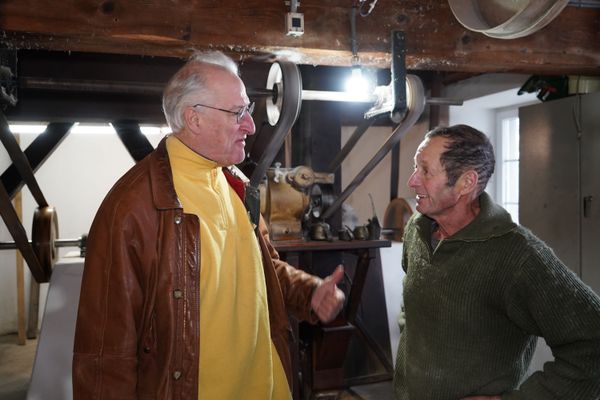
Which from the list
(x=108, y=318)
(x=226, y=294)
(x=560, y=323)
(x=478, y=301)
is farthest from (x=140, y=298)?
(x=560, y=323)

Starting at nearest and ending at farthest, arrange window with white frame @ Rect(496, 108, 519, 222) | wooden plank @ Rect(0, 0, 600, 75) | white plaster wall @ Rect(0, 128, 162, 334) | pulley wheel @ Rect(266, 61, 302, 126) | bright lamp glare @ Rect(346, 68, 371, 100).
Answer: wooden plank @ Rect(0, 0, 600, 75) → pulley wheel @ Rect(266, 61, 302, 126) → bright lamp glare @ Rect(346, 68, 371, 100) → window with white frame @ Rect(496, 108, 519, 222) → white plaster wall @ Rect(0, 128, 162, 334)

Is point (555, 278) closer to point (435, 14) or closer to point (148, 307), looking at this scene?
point (148, 307)

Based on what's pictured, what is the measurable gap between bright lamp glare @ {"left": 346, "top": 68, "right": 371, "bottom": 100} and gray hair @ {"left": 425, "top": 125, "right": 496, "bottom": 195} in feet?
2.87

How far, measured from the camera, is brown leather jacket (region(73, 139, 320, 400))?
127 cm

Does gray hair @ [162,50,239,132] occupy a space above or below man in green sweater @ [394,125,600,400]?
above

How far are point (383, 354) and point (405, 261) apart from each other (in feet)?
6.17

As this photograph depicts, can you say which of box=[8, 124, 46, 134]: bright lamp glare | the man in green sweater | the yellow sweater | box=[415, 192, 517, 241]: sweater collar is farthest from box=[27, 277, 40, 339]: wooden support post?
box=[415, 192, 517, 241]: sweater collar

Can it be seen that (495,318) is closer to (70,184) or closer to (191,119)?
(191,119)

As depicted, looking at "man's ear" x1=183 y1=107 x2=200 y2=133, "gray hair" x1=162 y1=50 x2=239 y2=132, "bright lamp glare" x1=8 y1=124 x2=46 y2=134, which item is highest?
"bright lamp glare" x1=8 y1=124 x2=46 y2=134

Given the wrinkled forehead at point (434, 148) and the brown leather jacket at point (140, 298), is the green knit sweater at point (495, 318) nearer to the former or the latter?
the wrinkled forehead at point (434, 148)

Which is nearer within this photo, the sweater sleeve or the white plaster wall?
the sweater sleeve

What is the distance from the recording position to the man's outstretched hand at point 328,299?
161 cm

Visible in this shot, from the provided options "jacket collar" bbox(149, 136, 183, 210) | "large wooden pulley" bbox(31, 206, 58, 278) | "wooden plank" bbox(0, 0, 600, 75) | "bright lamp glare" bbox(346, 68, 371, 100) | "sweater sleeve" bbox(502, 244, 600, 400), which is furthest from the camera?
"large wooden pulley" bbox(31, 206, 58, 278)

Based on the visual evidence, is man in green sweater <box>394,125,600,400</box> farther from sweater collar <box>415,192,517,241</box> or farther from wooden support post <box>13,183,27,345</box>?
wooden support post <box>13,183,27,345</box>
